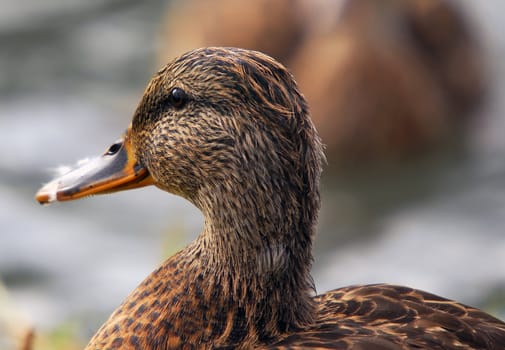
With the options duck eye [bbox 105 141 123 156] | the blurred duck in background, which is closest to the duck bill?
duck eye [bbox 105 141 123 156]

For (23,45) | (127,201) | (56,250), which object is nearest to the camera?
(56,250)

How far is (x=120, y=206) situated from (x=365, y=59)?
1558 mm

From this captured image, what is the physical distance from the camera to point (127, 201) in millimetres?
5969

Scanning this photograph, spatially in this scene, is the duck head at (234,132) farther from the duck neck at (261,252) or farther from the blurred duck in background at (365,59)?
the blurred duck in background at (365,59)

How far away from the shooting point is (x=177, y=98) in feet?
8.79

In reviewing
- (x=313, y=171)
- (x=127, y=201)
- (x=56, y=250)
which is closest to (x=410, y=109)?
(x=127, y=201)

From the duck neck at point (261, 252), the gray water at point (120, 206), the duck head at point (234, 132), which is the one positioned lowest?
the duck neck at point (261, 252)

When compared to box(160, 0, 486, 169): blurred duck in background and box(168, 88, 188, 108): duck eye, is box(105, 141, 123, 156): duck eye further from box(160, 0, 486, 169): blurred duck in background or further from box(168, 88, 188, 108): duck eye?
box(160, 0, 486, 169): blurred duck in background

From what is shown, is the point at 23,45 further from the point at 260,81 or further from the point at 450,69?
the point at 260,81

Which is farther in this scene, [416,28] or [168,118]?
[416,28]

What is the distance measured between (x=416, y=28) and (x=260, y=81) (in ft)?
12.2

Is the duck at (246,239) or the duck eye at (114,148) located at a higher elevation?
the duck eye at (114,148)

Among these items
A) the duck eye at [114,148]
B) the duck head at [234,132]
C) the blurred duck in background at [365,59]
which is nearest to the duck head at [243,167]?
the duck head at [234,132]

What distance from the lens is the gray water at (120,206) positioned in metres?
5.28
